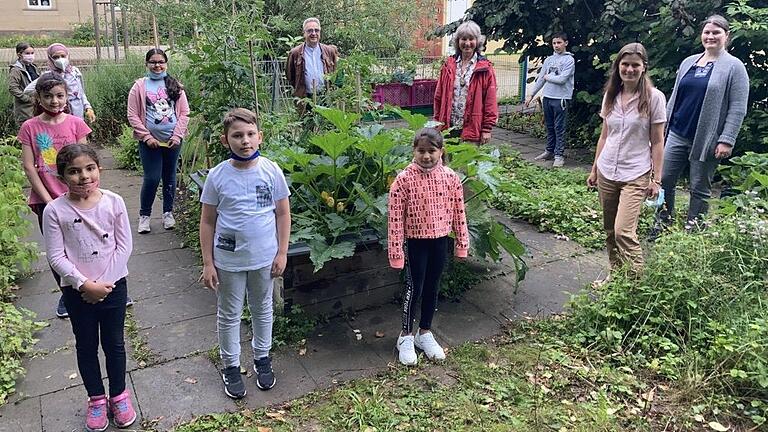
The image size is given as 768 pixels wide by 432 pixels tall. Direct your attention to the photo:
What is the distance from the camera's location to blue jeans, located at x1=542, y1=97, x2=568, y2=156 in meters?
8.02

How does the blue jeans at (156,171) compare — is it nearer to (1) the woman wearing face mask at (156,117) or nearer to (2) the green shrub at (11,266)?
(1) the woman wearing face mask at (156,117)

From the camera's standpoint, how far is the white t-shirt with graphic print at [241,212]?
289 cm

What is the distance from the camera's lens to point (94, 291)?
262 cm

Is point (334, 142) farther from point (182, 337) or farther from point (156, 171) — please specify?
point (156, 171)

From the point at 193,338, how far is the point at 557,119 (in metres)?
5.98

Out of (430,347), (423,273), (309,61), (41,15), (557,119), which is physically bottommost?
(430,347)

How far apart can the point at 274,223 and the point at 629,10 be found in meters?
6.91

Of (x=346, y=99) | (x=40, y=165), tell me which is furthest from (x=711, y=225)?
(x=40, y=165)

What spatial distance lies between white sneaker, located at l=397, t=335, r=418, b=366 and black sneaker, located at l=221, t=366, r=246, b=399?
88 centimetres

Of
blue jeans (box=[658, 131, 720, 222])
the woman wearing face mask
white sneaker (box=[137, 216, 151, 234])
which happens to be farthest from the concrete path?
blue jeans (box=[658, 131, 720, 222])

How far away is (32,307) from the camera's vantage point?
4035 millimetres

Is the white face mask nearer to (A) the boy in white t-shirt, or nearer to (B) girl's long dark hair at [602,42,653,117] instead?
(A) the boy in white t-shirt

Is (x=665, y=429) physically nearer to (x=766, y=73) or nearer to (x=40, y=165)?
(x=40, y=165)

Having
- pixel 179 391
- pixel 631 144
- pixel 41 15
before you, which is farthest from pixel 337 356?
pixel 41 15
